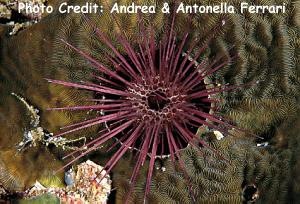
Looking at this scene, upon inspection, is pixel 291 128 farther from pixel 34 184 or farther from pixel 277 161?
pixel 34 184

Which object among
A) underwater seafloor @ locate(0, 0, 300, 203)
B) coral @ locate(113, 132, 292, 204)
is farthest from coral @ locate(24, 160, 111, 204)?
coral @ locate(113, 132, 292, 204)

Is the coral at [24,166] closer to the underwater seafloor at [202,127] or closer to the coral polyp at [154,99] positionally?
the underwater seafloor at [202,127]

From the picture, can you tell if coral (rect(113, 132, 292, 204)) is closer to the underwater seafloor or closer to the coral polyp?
the underwater seafloor

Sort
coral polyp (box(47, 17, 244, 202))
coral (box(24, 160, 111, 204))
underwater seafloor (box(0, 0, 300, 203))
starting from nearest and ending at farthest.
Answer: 1. coral polyp (box(47, 17, 244, 202))
2. underwater seafloor (box(0, 0, 300, 203))
3. coral (box(24, 160, 111, 204))

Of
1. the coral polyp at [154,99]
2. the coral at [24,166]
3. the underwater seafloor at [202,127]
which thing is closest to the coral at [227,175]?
the underwater seafloor at [202,127]

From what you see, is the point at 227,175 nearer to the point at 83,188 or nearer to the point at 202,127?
the point at 202,127

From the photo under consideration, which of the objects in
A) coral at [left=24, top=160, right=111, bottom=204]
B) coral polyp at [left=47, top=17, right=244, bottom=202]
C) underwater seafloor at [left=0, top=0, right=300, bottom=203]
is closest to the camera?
coral polyp at [left=47, top=17, right=244, bottom=202]

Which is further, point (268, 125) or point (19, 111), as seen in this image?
point (19, 111)

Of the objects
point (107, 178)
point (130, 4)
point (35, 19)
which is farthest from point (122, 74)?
point (35, 19)
